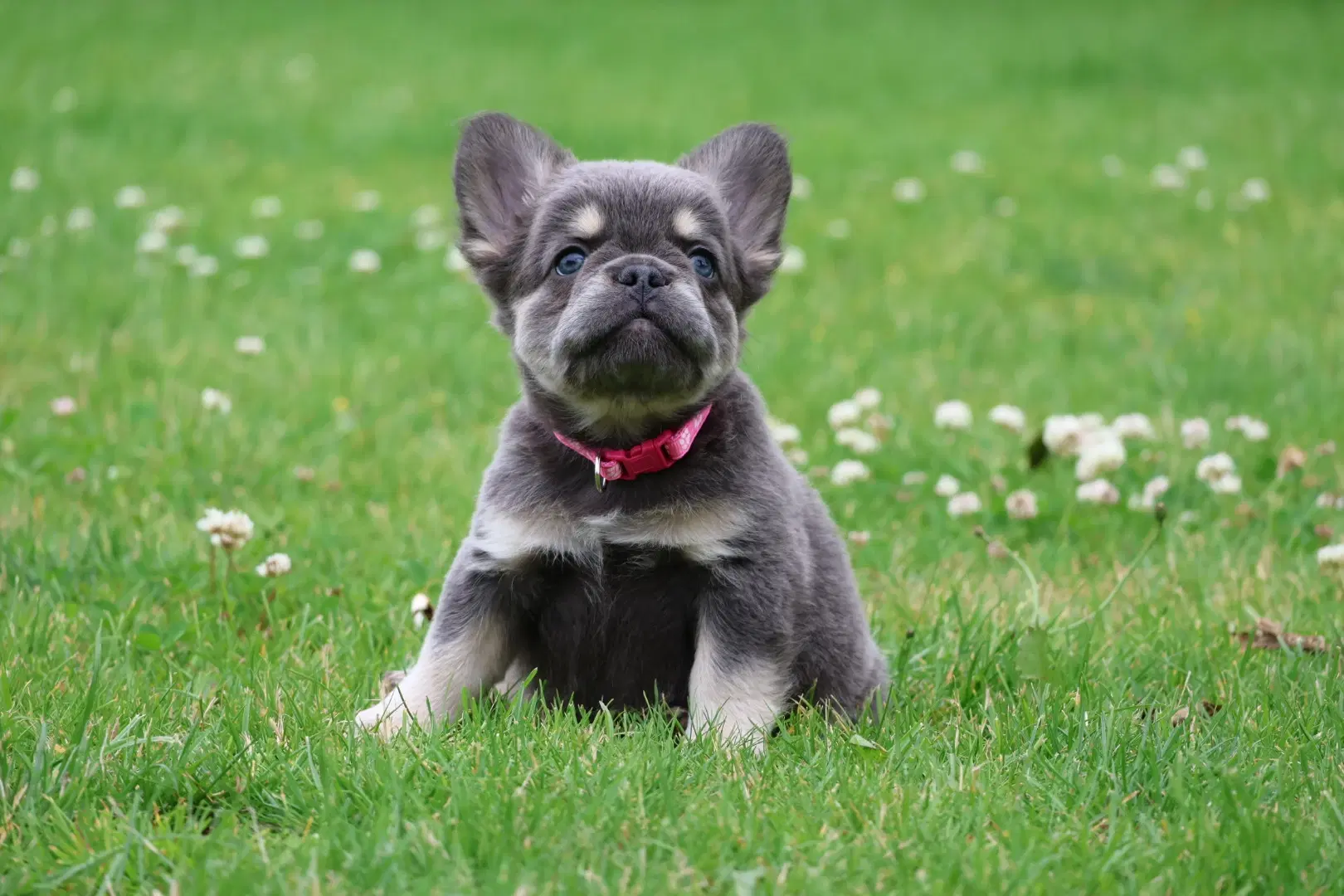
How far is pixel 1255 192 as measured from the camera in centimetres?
983

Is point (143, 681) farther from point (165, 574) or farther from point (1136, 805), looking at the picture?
point (1136, 805)

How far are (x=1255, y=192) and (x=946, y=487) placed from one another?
575 cm

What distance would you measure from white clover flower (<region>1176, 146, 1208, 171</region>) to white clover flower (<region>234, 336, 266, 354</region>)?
708cm

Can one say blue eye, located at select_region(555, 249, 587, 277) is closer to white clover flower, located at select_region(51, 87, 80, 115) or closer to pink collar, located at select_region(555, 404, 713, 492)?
pink collar, located at select_region(555, 404, 713, 492)

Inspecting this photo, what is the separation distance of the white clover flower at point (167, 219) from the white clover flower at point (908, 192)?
15.4ft

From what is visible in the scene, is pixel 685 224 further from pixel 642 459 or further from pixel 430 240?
pixel 430 240

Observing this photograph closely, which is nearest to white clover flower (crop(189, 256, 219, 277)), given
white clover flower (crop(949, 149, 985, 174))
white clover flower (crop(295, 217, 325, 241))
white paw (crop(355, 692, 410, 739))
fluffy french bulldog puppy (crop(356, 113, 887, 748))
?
white clover flower (crop(295, 217, 325, 241))

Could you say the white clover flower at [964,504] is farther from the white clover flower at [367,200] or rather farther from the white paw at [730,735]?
the white clover flower at [367,200]

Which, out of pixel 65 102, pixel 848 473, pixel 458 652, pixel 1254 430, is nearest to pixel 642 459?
pixel 458 652

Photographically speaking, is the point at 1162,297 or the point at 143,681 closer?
the point at 143,681

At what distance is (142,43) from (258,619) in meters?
12.1

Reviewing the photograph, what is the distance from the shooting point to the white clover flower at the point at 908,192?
9.78 metres

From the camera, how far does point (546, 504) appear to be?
140 inches

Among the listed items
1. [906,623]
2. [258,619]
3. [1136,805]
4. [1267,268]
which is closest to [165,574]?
[258,619]
